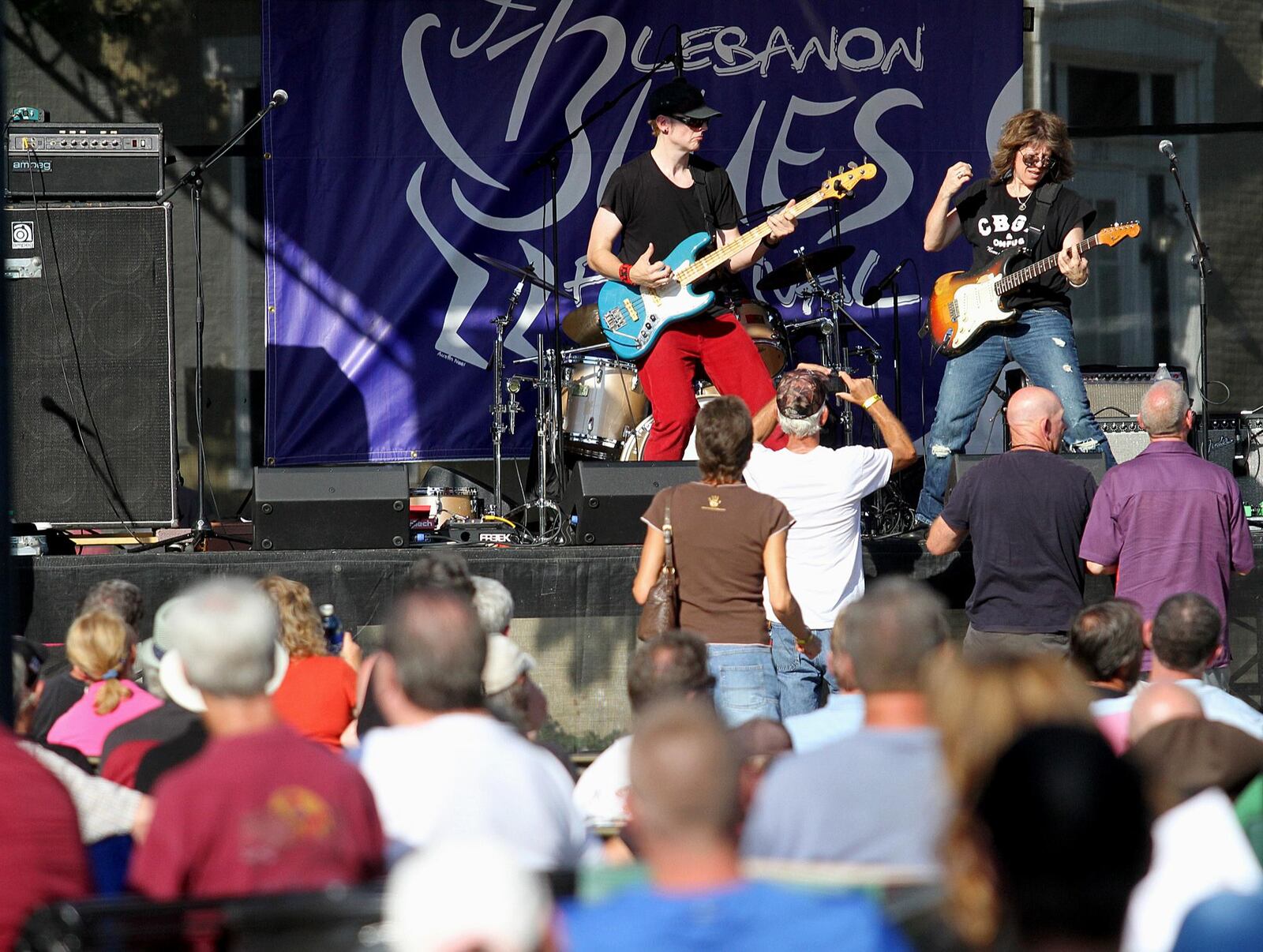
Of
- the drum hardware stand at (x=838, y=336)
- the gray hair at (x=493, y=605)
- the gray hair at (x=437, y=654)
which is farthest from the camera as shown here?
the drum hardware stand at (x=838, y=336)

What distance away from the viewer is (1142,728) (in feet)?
9.79

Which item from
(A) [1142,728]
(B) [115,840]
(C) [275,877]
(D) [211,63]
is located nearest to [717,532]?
(A) [1142,728]

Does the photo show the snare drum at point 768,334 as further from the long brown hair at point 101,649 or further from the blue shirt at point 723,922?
the blue shirt at point 723,922

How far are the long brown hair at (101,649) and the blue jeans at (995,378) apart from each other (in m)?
3.53

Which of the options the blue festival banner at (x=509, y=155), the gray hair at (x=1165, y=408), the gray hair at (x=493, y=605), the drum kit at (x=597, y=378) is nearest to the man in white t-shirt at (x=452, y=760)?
the gray hair at (x=493, y=605)

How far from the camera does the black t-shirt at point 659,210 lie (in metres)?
6.80

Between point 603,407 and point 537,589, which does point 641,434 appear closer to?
point 603,407

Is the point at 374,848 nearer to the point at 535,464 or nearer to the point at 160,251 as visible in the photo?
the point at 160,251

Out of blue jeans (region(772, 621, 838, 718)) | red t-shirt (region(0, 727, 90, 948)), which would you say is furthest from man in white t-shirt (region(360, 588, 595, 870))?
blue jeans (region(772, 621, 838, 718))

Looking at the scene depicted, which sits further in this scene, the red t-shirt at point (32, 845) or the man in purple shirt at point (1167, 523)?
the man in purple shirt at point (1167, 523)

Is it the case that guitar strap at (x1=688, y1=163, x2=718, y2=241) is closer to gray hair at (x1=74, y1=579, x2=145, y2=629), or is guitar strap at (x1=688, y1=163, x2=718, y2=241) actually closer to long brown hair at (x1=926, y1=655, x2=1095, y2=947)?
gray hair at (x1=74, y1=579, x2=145, y2=629)

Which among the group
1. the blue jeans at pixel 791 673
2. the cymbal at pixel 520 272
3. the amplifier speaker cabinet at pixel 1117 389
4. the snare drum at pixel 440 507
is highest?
Result: the cymbal at pixel 520 272

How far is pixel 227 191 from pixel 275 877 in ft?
24.0

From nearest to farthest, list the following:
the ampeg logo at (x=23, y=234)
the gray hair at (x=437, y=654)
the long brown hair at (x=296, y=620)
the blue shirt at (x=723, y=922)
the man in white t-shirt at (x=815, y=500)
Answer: the blue shirt at (x=723, y=922)
the gray hair at (x=437, y=654)
the long brown hair at (x=296, y=620)
the man in white t-shirt at (x=815, y=500)
the ampeg logo at (x=23, y=234)
